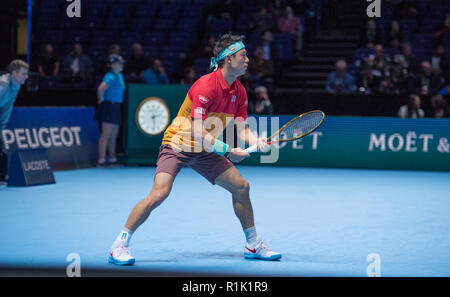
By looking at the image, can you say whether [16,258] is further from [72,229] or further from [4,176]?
[4,176]

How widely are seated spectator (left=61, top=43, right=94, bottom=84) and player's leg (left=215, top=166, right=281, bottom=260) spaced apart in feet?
37.7

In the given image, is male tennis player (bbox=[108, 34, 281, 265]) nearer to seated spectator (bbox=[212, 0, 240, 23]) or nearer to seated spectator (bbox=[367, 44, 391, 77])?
seated spectator (bbox=[367, 44, 391, 77])

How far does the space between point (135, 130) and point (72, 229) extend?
6.20m

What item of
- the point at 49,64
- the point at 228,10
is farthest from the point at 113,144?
the point at 228,10

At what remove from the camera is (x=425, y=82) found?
14742 mm

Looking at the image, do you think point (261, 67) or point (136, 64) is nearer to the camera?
point (261, 67)

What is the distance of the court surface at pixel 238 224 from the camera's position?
19.6 feet

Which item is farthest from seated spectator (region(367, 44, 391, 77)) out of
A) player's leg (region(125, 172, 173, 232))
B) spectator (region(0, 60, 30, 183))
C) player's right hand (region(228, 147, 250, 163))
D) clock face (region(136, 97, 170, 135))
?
player's leg (region(125, 172, 173, 232))

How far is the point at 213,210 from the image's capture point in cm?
888

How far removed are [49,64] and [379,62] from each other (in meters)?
7.74

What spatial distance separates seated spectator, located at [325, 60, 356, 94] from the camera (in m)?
15.0

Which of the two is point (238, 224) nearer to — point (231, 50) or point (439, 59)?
point (231, 50)

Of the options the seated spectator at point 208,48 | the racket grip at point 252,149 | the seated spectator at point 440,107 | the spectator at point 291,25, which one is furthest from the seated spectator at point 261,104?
the racket grip at point 252,149

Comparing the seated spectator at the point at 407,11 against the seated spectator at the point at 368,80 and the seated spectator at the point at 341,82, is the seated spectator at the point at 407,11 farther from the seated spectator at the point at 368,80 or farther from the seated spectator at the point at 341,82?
the seated spectator at the point at 341,82
